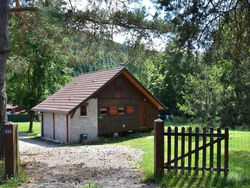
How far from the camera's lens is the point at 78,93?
18500 millimetres

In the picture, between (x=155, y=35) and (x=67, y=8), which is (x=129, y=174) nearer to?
(x=155, y=35)

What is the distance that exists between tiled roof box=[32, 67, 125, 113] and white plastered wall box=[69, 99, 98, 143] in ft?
2.36

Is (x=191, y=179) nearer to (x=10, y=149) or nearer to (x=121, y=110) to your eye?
(x=10, y=149)

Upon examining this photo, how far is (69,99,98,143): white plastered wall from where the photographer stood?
673 inches

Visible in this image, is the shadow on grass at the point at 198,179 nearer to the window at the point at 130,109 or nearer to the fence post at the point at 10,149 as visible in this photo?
the fence post at the point at 10,149

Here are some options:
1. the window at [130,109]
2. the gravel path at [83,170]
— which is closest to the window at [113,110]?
the window at [130,109]

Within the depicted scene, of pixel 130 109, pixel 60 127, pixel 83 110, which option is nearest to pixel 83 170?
pixel 83 110

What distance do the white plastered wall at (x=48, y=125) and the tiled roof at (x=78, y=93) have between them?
638mm

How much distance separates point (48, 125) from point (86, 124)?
3433 millimetres

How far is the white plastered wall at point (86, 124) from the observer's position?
1709 cm

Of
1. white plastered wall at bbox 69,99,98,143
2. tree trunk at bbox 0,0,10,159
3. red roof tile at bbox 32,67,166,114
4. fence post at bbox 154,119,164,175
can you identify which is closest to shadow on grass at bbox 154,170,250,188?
fence post at bbox 154,119,164,175

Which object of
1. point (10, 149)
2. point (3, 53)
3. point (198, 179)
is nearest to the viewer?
point (198, 179)

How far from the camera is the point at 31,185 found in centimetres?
680

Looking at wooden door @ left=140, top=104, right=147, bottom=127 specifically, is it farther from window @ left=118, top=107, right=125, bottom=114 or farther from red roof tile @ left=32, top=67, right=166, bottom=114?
window @ left=118, top=107, right=125, bottom=114
